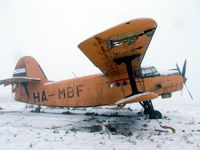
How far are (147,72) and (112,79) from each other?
6.37ft

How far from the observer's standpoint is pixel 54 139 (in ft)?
15.3

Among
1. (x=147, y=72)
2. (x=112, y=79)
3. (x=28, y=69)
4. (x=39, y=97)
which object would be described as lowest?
(x=39, y=97)

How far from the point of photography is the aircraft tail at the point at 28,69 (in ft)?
39.4

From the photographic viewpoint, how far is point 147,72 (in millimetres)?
8867

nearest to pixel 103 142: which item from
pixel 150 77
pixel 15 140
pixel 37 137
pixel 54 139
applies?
pixel 54 139

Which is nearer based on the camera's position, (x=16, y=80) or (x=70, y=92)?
(x=70, y=92)

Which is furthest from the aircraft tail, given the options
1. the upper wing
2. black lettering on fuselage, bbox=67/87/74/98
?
the upper wing

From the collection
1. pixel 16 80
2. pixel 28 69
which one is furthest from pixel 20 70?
pixel 16 80

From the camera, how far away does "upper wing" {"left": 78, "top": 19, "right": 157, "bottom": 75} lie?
15.7 feet

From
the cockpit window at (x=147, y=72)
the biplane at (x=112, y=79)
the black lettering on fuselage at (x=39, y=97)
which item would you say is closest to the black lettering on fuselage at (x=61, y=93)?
the biplane at (x=112, y=79)

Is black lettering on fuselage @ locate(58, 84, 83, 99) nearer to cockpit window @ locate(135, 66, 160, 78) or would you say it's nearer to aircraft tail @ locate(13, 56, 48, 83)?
→ aircraft tail @ locate(13, 56, 48, 83)

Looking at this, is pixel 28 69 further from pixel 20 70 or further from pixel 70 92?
pixel 70 92

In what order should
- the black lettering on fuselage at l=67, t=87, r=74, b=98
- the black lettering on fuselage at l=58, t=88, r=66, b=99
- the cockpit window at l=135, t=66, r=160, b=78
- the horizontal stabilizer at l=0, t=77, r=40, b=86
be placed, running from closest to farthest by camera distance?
the cockpit window at l=135, t=66, r=160, b=78, the black lettering on fuselage at l=67, t=87, r=74, b=98, the black lettering on fuselage at l=58, t=88, r=66, b=99, the horizontal stabilizer at l=0, t=77, r=40, b=86

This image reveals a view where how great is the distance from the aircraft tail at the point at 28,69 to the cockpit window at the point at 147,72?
6.98 m
